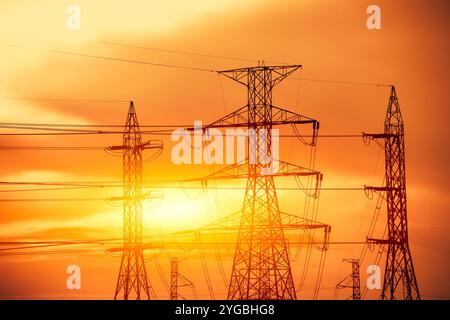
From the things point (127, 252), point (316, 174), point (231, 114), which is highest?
point (231, 114)

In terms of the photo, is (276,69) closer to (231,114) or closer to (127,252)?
(231,114)

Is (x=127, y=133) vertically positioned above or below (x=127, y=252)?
above
